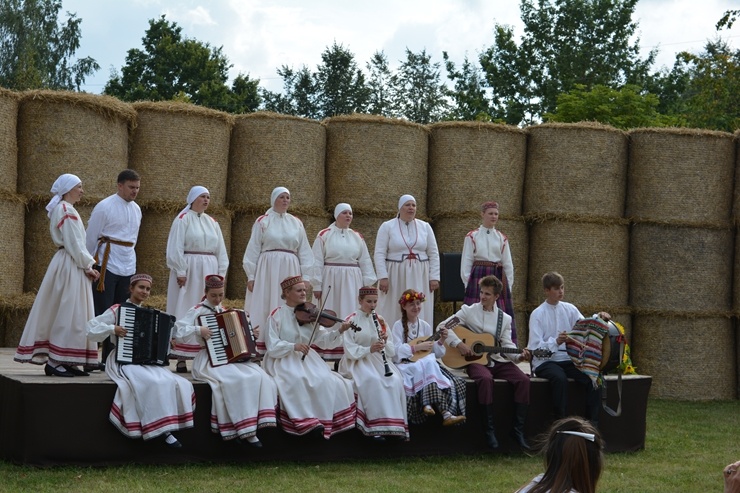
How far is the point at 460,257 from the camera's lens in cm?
1098

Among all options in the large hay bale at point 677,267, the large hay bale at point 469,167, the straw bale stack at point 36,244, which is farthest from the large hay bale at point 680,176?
the straw bale stack at point 36,244

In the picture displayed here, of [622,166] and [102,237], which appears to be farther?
[622,166]

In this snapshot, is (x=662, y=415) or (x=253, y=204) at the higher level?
(x=253, y=204)

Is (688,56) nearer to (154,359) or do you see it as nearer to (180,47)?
(154,359)

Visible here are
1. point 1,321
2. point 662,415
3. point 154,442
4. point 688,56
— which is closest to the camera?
point 154,442

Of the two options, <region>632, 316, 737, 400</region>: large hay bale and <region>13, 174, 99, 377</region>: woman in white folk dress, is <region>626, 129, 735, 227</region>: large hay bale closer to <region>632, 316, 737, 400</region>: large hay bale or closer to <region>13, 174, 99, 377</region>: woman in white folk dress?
<region>632, 316, 737, 400</region>: large hay bale

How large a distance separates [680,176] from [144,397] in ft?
22.7

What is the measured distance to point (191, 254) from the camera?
30.8 feet

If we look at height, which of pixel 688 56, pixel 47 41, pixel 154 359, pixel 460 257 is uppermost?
pixel 47 41

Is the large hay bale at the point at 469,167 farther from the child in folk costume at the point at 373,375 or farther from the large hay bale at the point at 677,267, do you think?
the child in folk costume at the point at 373,375

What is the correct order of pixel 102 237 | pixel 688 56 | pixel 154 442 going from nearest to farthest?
1. pixel 154 442
2. pixel 102 237
3. pixel 688 56

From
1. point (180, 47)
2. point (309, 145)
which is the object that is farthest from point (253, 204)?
point (180, 47)

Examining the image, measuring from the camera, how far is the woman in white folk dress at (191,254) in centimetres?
927

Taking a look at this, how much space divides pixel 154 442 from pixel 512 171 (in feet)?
18.5
